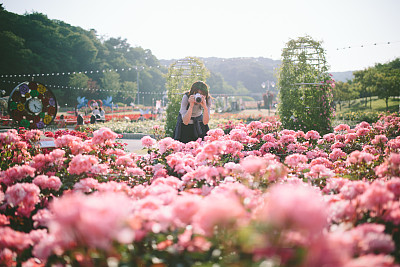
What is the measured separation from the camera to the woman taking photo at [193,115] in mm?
4750

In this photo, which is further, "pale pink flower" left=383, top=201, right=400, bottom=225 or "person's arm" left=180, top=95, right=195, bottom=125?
"person's arm" left=180, top=95, right=195, bottom=125

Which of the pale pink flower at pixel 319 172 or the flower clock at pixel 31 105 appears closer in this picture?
the pale pink flower at pixel 319 172

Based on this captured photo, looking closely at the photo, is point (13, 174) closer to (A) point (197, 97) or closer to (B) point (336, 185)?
(B) point (336, 185)

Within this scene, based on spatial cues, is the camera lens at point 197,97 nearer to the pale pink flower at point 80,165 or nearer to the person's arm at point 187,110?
the person's arm at point 187,110

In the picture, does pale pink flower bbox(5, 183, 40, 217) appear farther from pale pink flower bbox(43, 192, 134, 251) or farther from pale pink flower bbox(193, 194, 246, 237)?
A: pale pink flower bbox(193, 194, 246, 237)

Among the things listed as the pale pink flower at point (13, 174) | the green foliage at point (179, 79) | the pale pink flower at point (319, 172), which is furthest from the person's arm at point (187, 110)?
the green foliage at point (179, 79)

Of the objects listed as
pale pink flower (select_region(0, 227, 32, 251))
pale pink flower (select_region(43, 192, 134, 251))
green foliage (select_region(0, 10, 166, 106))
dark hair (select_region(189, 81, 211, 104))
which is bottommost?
pale pink flower (select_region(0, 227, 32, 251))

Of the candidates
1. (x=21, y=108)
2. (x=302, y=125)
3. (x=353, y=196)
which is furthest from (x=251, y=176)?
(x=21, y=108)

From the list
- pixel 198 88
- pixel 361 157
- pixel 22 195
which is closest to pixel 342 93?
pixel 198 88

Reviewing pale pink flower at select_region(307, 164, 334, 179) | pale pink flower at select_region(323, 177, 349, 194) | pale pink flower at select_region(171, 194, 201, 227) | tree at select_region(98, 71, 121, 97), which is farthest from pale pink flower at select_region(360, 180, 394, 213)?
tree at select_region(98, 71, 121, 97)

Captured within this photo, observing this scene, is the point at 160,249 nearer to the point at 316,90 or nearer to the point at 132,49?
the point at 316,90

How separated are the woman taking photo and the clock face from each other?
5111 millimetres

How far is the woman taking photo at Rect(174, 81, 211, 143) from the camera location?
4.75 m

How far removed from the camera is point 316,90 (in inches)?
345
